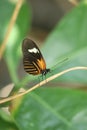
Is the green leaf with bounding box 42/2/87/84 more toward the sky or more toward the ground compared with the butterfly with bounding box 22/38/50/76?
more toward the ground

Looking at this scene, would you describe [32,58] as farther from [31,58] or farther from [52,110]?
[52,110]

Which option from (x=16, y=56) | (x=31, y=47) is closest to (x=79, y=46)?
(x=16, y=56)

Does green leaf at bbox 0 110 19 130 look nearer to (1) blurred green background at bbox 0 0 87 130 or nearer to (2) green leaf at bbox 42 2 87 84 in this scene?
(1) blurred green background at bbox 0 0 87 130

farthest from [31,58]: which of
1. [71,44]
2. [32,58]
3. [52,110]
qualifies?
[71,44]

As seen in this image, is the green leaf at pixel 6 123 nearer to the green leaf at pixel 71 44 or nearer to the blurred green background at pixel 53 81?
the blurred green background at pixel 53 81

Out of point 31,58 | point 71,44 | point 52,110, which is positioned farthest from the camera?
point 71,44

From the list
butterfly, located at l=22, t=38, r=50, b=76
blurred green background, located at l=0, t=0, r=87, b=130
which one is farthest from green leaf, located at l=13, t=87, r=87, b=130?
butterfly, located at l=22, t=38, r=50, b=76
